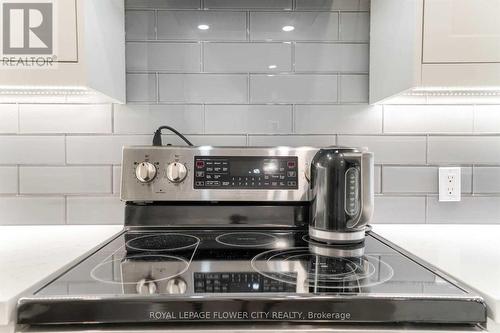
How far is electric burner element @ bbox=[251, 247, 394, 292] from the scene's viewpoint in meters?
0.65

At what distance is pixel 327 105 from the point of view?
1216mm

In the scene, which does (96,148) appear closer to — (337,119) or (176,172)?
(176,172)

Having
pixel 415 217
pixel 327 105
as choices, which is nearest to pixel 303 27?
pixel 327 105

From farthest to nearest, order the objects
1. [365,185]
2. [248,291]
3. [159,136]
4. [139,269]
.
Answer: [159,136] → [365,185] → [139,269] → [248,291]

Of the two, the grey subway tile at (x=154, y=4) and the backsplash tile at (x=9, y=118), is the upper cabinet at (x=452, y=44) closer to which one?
the grey subway tile at (x=154, y=4)

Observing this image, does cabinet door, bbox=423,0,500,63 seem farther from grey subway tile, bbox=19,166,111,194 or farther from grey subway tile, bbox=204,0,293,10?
grey subway tile, bbox=19,166,111,194

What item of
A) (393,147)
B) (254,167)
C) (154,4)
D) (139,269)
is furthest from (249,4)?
(139,269)

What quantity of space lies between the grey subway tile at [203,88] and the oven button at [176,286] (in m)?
0.70

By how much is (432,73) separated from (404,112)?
1.11ft

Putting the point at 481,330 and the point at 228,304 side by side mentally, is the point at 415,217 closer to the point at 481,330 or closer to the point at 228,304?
the point at 481,330

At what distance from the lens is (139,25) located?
1.20m

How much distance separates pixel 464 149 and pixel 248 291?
3.23ft

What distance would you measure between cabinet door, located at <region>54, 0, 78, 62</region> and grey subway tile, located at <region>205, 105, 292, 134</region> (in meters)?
0.46

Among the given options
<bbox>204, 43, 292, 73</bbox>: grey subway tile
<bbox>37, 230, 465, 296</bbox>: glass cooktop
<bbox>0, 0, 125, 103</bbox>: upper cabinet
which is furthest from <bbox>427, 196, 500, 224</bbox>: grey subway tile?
<bbox>0, 0, 125, 103</bbox>: upper cabinet
